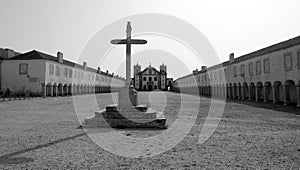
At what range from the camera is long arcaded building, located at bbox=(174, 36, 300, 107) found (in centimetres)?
1828

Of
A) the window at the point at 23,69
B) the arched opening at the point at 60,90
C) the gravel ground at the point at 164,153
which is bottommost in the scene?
the gravel ground at the point at 164,153

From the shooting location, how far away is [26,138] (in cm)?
632

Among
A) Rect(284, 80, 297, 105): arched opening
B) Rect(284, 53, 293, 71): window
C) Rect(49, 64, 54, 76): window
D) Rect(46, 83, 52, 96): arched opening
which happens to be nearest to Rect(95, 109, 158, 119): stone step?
Rect(284, 53, 293, 71): window

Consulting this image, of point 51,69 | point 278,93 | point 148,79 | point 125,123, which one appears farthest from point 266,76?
point 148,79

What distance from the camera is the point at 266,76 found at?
21891mm

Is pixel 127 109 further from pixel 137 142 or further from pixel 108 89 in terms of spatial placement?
pixel 108 89

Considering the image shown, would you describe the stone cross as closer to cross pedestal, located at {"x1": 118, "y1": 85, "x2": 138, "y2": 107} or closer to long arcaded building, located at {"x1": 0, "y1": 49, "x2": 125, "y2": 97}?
cross pedestal, located at {"x1": 118, "y1": 85, "x2": 138, "y2": 107}

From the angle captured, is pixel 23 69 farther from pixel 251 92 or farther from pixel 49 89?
pixel 251 92

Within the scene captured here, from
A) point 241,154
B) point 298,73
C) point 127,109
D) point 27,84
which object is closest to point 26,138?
point 127,109

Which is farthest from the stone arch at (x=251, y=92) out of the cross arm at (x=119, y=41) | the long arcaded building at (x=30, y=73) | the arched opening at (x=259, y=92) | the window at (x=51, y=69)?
the window at (x=51, y=69)

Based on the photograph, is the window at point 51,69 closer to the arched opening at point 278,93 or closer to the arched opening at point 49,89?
the arched opening at point 49,89

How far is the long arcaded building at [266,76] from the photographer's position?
18.3m

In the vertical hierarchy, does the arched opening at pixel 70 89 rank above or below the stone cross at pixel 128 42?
below

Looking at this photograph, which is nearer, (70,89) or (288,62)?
(288,62)
